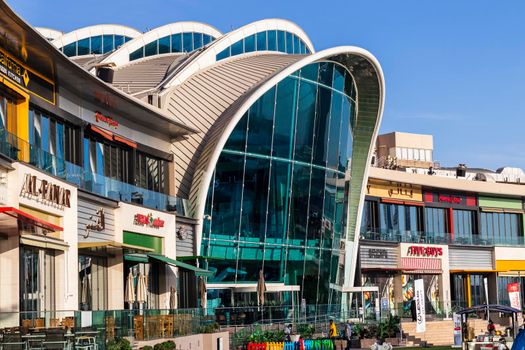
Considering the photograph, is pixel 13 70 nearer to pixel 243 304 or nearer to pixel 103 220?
pixel 103 220

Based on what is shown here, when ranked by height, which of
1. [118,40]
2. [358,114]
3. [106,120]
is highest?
[118,40]

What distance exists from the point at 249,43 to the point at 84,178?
27423 mm

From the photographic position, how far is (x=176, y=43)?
66312 mm

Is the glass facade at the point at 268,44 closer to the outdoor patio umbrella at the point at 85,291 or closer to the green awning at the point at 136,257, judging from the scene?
the green awning at the point at 136,257

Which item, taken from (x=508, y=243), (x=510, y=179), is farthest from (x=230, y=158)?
(x=510, y=179)

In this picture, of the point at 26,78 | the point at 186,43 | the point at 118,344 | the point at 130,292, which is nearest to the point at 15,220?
the point at 118,344

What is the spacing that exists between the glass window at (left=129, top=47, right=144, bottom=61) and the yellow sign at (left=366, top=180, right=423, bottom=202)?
1672 centimetres

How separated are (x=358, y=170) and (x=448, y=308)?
10.1 meters

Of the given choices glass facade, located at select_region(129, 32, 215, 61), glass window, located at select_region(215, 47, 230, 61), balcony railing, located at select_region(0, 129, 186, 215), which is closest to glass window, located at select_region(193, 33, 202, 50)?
glass facade, located at select_region(129, 32, 215, 61)

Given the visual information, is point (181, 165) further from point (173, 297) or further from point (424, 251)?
point (424, 251)

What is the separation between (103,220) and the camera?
37.3 m

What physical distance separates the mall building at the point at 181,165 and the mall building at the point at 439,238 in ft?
25.2

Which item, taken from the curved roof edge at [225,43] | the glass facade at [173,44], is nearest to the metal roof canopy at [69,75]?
the curved roof edge at [225,43]

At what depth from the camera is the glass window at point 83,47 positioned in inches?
2670
